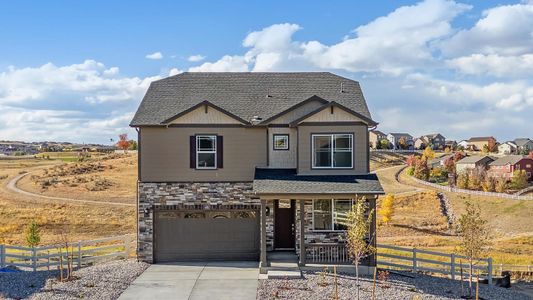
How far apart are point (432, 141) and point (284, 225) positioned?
142315 mm

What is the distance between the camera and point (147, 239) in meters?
20.5

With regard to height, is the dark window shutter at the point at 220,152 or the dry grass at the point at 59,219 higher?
the dark window shutter at the point at 220,152

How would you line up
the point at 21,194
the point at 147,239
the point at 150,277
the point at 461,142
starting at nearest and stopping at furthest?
the point at 150,277, the point at 147,239, the point at 21,194, the point at 461,142

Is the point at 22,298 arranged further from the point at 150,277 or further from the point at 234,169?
the point at 234,169

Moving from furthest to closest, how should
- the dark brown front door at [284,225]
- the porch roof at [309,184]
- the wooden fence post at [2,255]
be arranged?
1. the dark brown front door at [284,225]
2. the wooden fence post at [2,255]
3. the porch roof at [309,184]

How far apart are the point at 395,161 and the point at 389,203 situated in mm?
55264

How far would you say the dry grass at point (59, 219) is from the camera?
40000 mm

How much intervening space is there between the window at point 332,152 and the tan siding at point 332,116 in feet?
2.24

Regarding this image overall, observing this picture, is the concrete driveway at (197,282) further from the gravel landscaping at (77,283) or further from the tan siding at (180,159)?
the tan siding at (180,159)

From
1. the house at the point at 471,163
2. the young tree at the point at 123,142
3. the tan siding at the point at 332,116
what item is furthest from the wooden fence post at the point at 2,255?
the young tree at the point at 123,142

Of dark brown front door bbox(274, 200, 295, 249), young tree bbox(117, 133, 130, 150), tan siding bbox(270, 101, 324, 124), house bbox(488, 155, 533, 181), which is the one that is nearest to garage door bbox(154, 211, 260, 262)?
dark brown front door bbox(274, 200, 295, 249)

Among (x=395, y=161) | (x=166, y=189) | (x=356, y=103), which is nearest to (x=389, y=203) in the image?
(x=356, y=103)

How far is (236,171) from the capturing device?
67.8 feet

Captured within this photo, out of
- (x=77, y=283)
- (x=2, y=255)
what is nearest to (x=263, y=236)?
(x=77, y=283)
